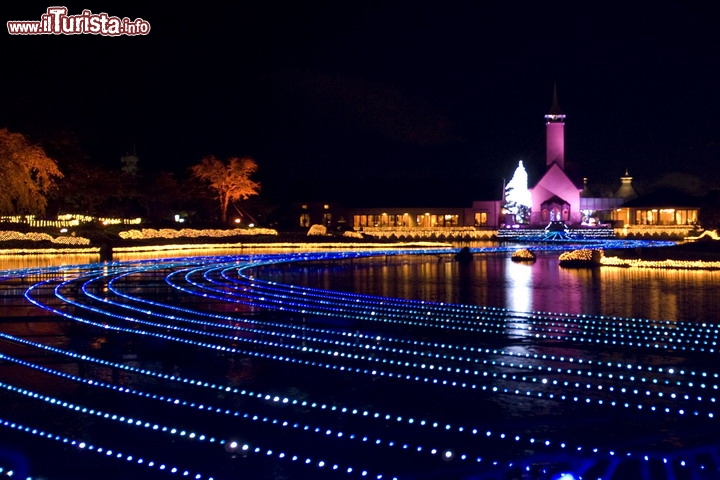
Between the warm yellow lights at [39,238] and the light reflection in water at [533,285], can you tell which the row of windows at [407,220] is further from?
the light reflection in water at [533,285]

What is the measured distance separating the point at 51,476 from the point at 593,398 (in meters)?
4.67

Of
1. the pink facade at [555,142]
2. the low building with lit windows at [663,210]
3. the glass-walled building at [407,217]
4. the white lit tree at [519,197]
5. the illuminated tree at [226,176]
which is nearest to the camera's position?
the illuminated tree at [226,176]

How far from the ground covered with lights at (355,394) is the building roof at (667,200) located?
60.2 meters

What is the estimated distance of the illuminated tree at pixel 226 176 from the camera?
5731cm

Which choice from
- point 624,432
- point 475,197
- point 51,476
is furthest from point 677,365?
point 475,197

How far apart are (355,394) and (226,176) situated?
166 ft

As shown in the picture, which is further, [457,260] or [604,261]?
[457,260]

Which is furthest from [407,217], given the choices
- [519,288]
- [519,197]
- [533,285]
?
[519,288]

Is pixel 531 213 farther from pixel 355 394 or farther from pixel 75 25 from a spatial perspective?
pixel 355 394

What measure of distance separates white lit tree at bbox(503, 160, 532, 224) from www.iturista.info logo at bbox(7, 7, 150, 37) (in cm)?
4704

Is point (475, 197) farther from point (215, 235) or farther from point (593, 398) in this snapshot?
point (593, 398)

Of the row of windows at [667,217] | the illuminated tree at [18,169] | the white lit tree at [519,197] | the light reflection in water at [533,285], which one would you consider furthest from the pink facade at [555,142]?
the light reflection in water at [533,285]

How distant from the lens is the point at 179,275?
73.8 ft

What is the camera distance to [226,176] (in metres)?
57.5
